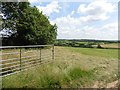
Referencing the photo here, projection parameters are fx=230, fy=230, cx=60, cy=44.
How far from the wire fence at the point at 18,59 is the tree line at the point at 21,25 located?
50.6 feet

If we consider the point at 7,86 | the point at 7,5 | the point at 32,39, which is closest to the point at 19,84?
the point at 7,86

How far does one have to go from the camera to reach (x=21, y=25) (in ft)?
89.9

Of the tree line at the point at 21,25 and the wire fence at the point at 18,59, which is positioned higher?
the tree line at the point at 21,25

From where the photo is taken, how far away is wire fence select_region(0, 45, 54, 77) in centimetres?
810

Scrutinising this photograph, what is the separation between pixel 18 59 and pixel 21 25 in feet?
61.3

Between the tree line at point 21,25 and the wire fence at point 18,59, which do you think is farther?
the tree line at point 21,25

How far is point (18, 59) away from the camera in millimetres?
Answer: 9172

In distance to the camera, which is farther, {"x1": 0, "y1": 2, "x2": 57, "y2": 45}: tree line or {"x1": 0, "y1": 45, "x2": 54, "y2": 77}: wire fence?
{"x1": 0, "y1": 2, "x2": 57, "y2": 45}: tree line

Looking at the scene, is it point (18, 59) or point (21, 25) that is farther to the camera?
point (21, 25)

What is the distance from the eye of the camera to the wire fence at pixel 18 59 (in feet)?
26.6

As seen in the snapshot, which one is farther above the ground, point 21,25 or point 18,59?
point 21,25

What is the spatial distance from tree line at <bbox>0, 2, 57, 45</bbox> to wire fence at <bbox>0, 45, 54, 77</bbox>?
50.6ft

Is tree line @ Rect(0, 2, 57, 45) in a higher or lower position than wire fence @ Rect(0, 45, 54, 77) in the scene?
higher

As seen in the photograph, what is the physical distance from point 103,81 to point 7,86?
4110 mm
